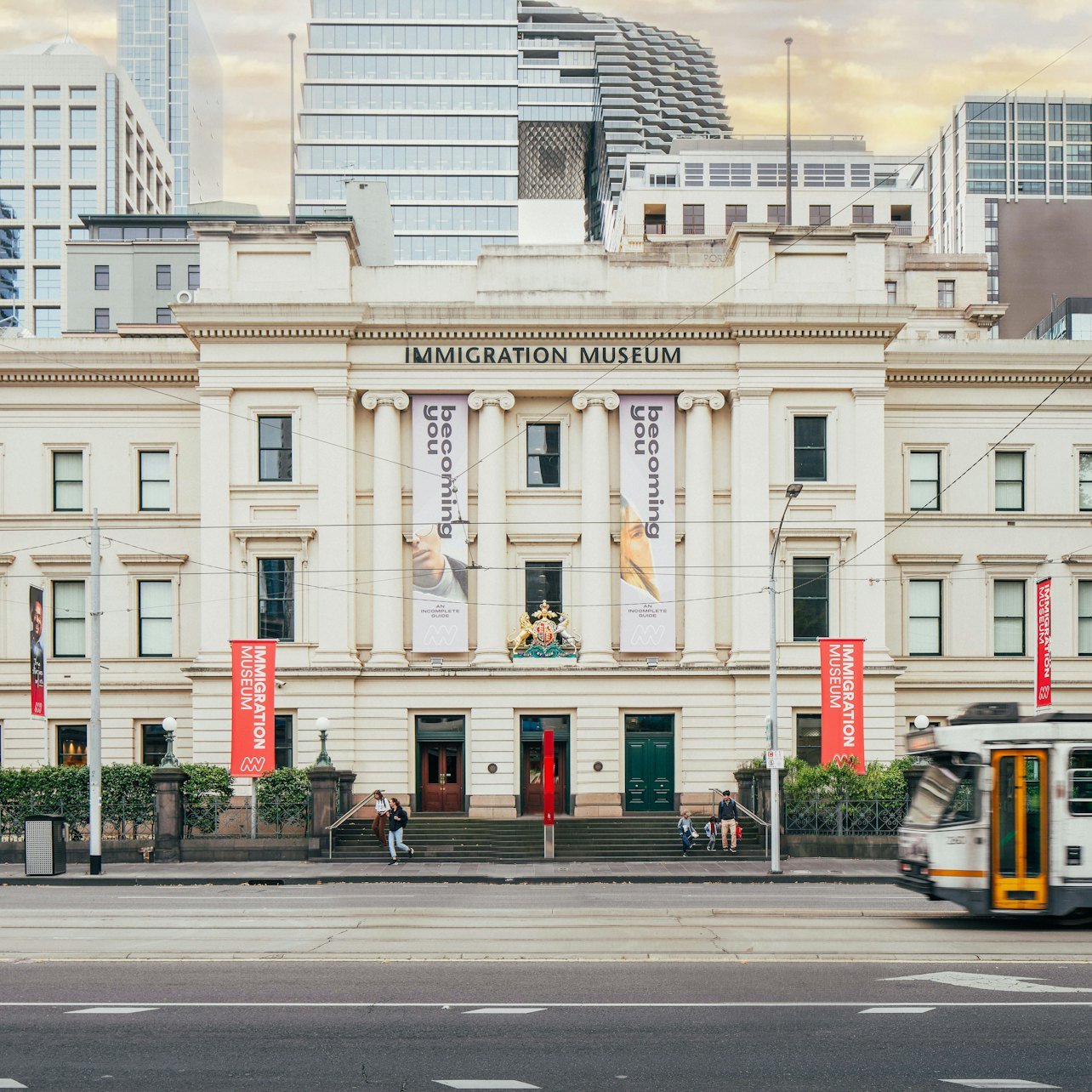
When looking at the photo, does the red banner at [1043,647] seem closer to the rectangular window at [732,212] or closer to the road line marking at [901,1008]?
the road line marking at [901,1008]

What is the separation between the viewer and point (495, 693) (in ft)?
147

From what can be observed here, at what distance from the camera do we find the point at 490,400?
45.3 meters

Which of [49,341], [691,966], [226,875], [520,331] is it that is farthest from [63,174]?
[691,966]

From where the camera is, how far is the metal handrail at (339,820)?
128ft

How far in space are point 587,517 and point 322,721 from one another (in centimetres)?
1043

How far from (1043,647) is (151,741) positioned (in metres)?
28.2

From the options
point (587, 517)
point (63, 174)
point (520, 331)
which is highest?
point (63, 174)

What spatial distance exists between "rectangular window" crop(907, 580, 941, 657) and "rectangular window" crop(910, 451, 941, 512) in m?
2.51

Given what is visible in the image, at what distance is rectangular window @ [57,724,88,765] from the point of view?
47000 mm

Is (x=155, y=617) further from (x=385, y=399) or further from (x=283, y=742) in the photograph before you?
(x=385, y=399)

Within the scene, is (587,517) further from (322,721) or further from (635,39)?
(635,39)

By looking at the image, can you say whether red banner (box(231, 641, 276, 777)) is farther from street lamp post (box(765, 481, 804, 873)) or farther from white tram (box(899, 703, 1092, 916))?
white tram (box(899, 703, 1092, 916))

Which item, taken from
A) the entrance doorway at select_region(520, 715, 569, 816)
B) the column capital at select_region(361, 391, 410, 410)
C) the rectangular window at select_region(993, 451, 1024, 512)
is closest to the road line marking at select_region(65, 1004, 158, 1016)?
the entrance doorway at select_region(520, 715, 569, 816)

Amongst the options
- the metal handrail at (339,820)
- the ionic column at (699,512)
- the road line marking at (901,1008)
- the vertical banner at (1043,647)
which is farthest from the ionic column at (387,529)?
the road line marking at (901,1008)
